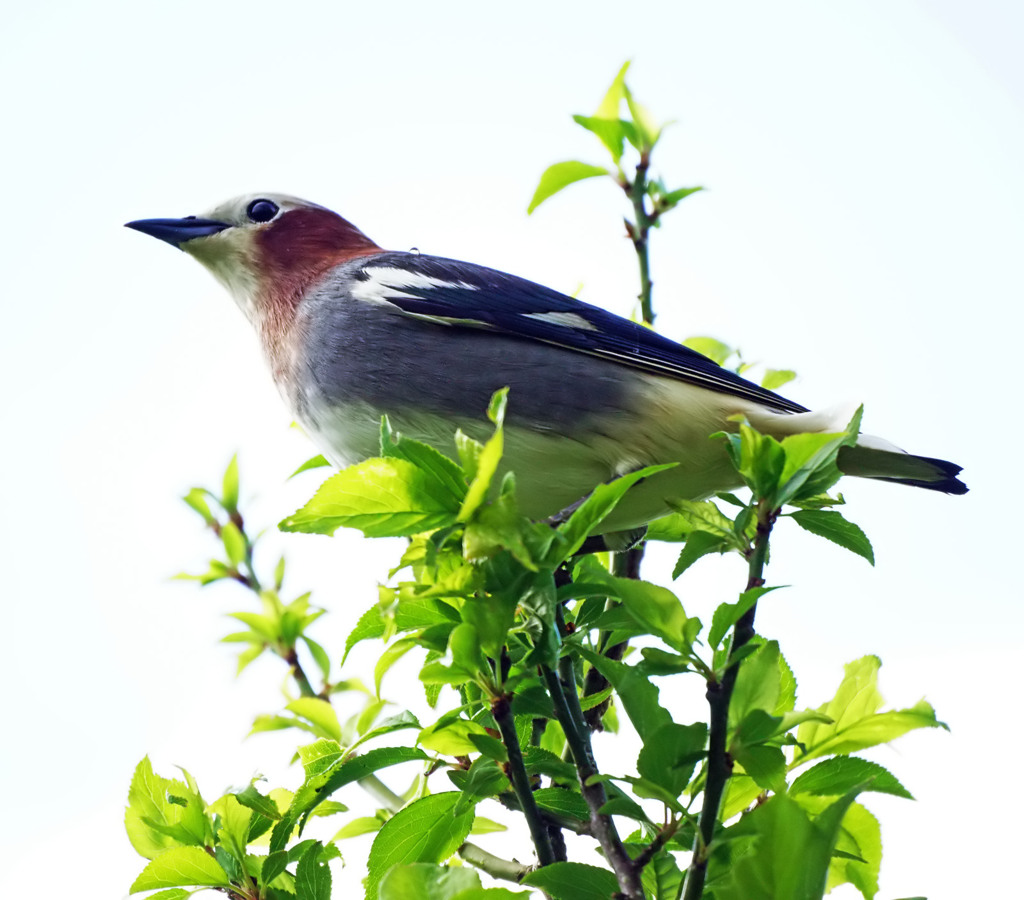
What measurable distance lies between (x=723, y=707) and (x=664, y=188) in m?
2.39

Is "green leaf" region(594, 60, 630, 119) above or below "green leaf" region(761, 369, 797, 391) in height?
above

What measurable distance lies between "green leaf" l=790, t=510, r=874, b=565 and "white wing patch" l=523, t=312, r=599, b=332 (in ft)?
6.33

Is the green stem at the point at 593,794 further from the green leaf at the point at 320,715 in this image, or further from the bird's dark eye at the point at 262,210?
the bird's dark eye at the point at 262,210


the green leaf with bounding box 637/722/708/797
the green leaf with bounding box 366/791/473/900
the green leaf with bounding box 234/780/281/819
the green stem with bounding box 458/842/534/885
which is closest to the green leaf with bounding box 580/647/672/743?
the green leaf with bounding box 637/722/708/797

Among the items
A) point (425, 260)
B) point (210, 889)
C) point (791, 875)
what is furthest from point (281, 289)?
point (791, 875)

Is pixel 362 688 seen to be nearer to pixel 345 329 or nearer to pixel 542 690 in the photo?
pixel 345 329

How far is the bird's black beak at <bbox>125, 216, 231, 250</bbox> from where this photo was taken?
192 inches

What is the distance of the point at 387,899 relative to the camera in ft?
5.27

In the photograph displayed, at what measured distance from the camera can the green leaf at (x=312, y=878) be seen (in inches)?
85.7

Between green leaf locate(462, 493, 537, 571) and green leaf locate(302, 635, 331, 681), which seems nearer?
green leaf locate(462, 493, 537, 571)

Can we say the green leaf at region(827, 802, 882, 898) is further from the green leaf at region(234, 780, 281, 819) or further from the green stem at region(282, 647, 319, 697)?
the green stem at region(282, 647, 319, 697)

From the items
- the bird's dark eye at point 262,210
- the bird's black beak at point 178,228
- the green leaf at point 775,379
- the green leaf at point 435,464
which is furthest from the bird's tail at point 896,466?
the bird's black beak at point 178,228

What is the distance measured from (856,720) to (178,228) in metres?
3.93

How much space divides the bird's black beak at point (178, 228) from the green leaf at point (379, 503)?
3.47 metres
